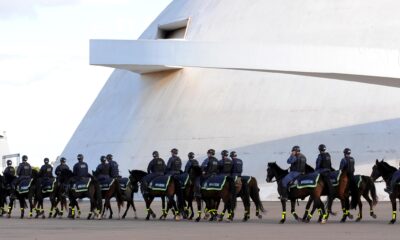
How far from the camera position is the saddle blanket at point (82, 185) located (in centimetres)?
3259

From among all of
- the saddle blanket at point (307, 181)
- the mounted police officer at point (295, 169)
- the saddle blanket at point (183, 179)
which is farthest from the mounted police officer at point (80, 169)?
the saddle blanket at point (307, 181)

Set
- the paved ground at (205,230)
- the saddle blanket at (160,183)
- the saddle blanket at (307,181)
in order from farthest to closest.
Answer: the saddle blanket at (160,183) → the saddle blanket at (307,181) → the paved ground at (205,230)

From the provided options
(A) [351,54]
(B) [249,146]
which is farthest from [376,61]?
(B) [249,146]

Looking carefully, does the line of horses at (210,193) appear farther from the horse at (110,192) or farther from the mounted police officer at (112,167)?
the mounted police officer at (112,167)

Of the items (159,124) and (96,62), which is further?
(159,124)

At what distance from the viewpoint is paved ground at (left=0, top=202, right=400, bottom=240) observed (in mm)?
22484

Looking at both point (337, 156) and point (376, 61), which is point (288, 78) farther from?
point (376, 61)

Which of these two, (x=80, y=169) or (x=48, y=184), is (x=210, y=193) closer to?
(x=80, y=169)

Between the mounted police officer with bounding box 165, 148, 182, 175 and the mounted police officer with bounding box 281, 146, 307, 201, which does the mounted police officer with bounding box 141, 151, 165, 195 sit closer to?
the mounted police officer with bounding box 165, 148, 182, 175

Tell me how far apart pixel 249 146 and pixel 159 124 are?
507 centimetres

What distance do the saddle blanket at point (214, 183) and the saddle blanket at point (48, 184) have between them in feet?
20.7

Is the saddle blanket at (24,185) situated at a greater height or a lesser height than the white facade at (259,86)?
lesser

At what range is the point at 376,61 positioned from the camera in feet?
126

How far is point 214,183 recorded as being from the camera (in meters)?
30.0
